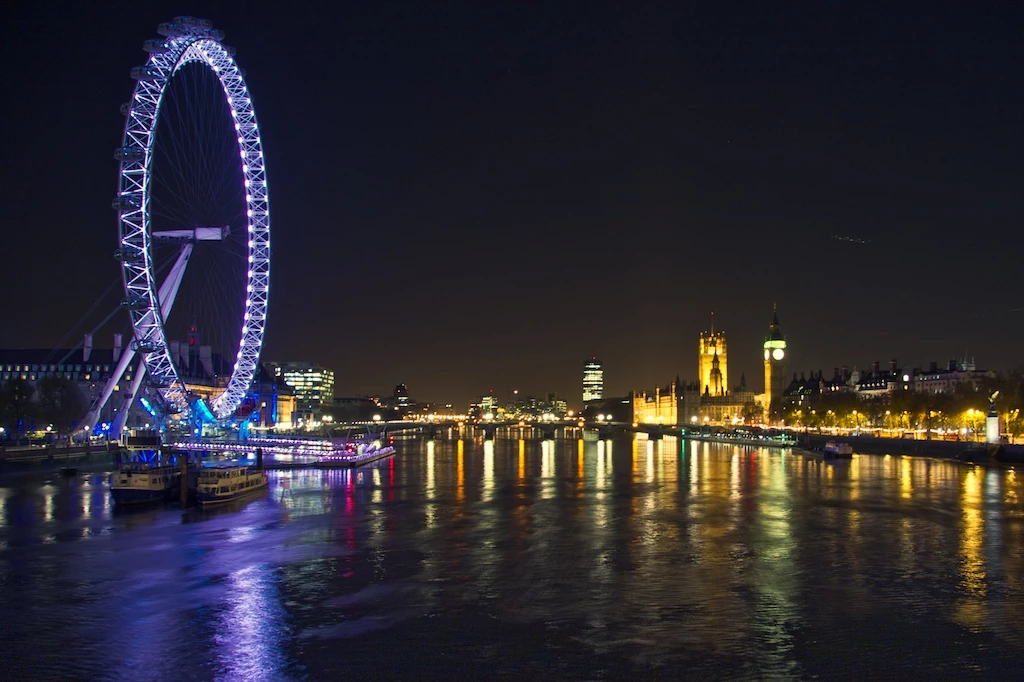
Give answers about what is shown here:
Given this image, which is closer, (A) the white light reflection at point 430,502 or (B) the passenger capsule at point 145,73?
(A) the white light reflection at point 430,502

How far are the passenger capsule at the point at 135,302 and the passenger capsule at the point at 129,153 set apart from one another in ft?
21.7

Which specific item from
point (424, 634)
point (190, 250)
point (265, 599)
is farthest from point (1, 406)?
point (424, 634)

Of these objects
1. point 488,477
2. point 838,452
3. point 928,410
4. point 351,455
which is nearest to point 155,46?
point 488,477

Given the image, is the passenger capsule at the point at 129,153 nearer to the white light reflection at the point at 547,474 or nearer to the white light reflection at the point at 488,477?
the white light reflection at the point at 488,477

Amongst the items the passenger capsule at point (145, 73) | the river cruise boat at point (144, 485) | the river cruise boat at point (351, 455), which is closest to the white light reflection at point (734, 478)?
the river cruise boat at point (144, 485)

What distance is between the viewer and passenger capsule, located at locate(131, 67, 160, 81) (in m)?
48.0

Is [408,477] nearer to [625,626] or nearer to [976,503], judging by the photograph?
[976,503]

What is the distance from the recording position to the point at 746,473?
220 ft

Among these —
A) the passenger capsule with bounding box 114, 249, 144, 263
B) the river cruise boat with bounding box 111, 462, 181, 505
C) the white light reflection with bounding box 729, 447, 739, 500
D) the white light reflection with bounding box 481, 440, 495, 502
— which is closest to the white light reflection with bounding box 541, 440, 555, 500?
the white light reflection with bounding box 481, 440, 495, 502

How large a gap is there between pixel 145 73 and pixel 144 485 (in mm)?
19267

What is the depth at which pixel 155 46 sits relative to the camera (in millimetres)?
47875

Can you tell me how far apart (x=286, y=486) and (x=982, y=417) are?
231 ft

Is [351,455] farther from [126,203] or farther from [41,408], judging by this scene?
[126,203]

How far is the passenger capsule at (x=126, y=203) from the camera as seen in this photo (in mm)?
48781
